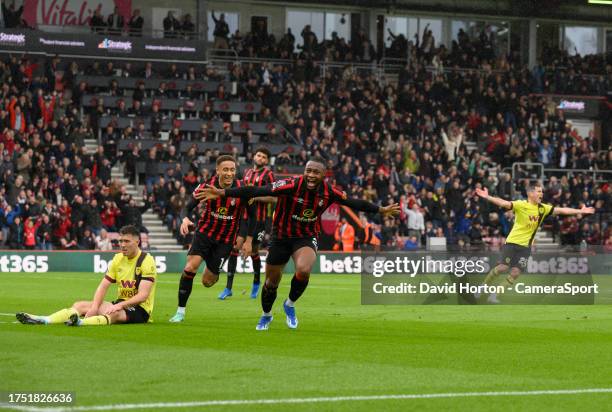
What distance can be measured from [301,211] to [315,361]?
11.6ft

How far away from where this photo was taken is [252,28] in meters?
51.8

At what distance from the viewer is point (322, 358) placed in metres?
11.0

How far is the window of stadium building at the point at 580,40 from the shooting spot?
5719 centimetres

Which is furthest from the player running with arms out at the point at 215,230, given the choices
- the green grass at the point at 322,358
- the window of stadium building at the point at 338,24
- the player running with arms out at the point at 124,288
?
the window of stadium building at the point at 338,24

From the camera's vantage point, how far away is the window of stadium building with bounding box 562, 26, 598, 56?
5719 centimetres

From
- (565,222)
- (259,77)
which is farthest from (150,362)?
(259,77)

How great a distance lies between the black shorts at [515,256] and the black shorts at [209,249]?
6.89 meters

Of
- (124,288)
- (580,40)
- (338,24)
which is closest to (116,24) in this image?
(338,24)

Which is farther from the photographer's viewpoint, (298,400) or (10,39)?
(10,39)

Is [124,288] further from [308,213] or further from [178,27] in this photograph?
[178,27]

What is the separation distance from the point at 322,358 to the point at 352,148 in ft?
103

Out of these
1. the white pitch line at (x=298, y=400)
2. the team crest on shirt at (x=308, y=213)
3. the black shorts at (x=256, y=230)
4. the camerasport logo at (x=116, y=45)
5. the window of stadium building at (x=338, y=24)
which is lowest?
the black shorts at (x=256, y=230)

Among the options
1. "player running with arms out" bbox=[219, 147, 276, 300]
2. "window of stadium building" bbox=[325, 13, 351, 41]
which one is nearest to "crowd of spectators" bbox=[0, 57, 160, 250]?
"player running with arms out" bbox=[219, 147, 276, 300]

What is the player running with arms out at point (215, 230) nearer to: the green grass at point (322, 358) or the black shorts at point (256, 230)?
the green grass at point (322, 358)
